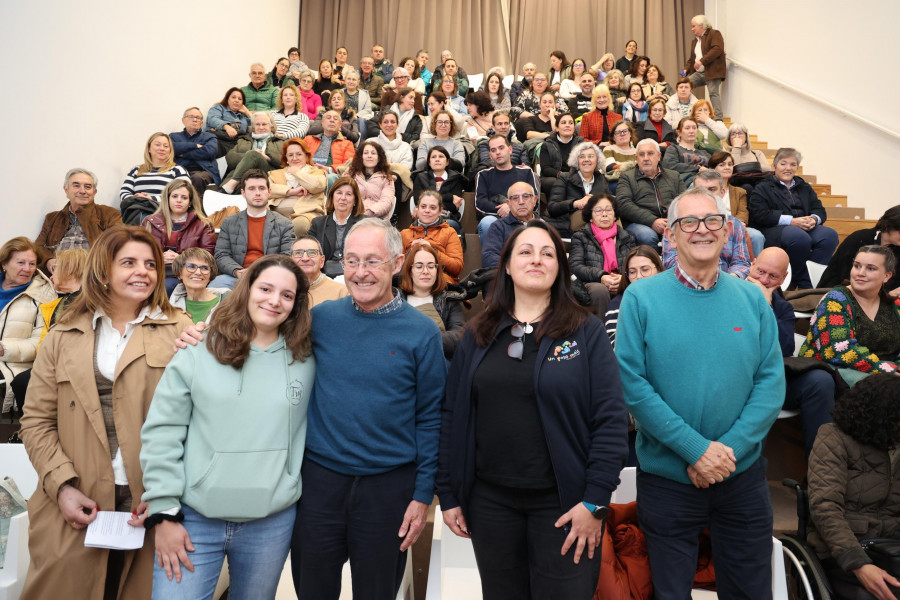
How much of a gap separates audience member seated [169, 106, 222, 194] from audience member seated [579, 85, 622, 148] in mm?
3947

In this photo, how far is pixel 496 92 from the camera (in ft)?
25.1

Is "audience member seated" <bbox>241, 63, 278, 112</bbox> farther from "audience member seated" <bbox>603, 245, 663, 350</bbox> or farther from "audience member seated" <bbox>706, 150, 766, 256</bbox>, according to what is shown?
"audience member seated" <bbox>603, 245, 663, 350</bbox>

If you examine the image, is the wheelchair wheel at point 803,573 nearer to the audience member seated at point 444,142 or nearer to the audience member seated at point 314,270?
the audience member seated at point 314,270

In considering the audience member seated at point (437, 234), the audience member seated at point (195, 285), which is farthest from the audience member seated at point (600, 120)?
the audience member seated at point (195, 285)

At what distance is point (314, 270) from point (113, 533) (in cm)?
198

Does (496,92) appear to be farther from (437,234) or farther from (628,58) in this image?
(437,234)

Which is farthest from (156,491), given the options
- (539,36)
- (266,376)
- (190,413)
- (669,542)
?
(539,36)

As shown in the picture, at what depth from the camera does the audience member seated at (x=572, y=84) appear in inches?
314

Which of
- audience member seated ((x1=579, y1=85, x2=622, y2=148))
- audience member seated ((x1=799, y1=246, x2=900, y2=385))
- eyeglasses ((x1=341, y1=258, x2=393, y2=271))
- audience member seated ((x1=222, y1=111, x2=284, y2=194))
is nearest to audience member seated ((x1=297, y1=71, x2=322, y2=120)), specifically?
audience member seated ((x1=222, y1=111, x2=284, y2=194))

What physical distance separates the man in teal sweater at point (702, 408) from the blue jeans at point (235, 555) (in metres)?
1.02

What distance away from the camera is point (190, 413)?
156 centimetres

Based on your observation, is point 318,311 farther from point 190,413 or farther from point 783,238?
point 783,238

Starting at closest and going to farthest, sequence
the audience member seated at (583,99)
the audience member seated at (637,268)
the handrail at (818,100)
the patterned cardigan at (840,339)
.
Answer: the patterned cardigan at (840,339) < the audience member seated at (637,268) < the handrail at (818,100) < the audience member seated at (583,99)

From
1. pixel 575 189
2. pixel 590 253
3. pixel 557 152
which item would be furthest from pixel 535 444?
pixel 557 152
